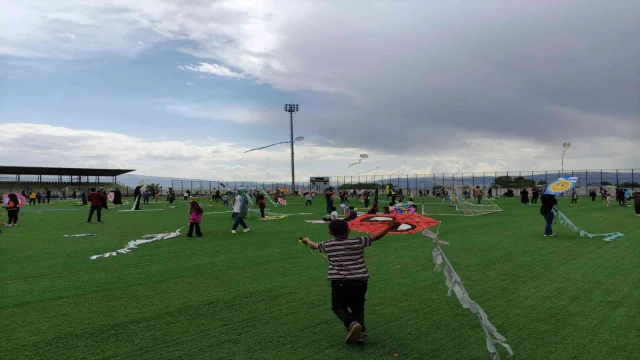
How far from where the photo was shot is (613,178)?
6694cm

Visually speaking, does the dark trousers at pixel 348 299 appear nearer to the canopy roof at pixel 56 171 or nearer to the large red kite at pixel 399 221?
the large red kite at pixel 399 221

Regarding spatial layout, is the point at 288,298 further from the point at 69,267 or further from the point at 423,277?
the point at 69,267

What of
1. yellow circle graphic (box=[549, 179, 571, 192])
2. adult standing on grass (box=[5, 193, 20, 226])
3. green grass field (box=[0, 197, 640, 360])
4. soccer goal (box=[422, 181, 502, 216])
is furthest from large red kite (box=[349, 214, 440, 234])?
soccer goal (box=[422, 181, 502, 216])

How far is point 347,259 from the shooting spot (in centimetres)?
499

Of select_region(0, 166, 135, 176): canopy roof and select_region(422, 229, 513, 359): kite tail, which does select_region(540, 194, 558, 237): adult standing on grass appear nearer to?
select_region(422, 229, 513, 359): kite tail

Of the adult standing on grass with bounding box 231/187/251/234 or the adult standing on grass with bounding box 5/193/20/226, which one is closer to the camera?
the adult standing on grass with bounding box 231/187/251/234

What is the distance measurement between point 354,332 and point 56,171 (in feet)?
269

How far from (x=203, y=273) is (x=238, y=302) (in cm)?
246

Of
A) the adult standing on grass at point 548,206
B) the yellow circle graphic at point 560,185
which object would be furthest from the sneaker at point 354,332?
the adult standing on grass at point 548,206

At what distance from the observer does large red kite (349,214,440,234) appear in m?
5.57

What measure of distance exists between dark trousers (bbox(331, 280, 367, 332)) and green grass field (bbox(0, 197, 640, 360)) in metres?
0.33

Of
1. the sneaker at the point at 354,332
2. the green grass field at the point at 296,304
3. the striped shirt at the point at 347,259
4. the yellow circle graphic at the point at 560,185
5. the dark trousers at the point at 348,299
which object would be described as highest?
the yellow circle graphic at the point at 560,185

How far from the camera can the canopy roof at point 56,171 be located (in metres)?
70.8

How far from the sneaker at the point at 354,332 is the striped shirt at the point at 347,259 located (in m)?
0.50
